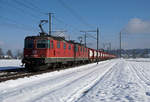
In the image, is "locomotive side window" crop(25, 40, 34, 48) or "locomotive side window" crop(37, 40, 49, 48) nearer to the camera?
"locomotive side window" crop(37, 40, 49, 48)

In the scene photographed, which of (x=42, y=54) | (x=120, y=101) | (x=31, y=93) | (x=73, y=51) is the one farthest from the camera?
(x=73, y=51)

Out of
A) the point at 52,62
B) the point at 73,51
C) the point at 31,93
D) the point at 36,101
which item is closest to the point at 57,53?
the point at 52,62

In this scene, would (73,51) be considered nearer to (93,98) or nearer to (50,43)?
(50,43)

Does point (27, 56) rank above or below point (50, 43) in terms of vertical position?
below

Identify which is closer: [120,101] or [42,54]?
[120,101]

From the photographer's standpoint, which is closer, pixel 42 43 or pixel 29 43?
pixel 42 43

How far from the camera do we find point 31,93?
8781 mm

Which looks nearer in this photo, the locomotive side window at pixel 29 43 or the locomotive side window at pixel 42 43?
the locomotive side window at pixel 42 43

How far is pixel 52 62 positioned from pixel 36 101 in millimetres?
12233

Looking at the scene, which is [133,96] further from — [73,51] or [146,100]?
[73,51]

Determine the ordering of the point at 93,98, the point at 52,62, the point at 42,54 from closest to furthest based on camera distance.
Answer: the point at 93,98 → the point at 42,54 → the point at 52,62

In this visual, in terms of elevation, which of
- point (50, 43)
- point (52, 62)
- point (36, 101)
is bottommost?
point (36, 101)

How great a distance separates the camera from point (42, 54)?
1830 cm

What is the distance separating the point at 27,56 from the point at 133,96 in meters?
12.6
